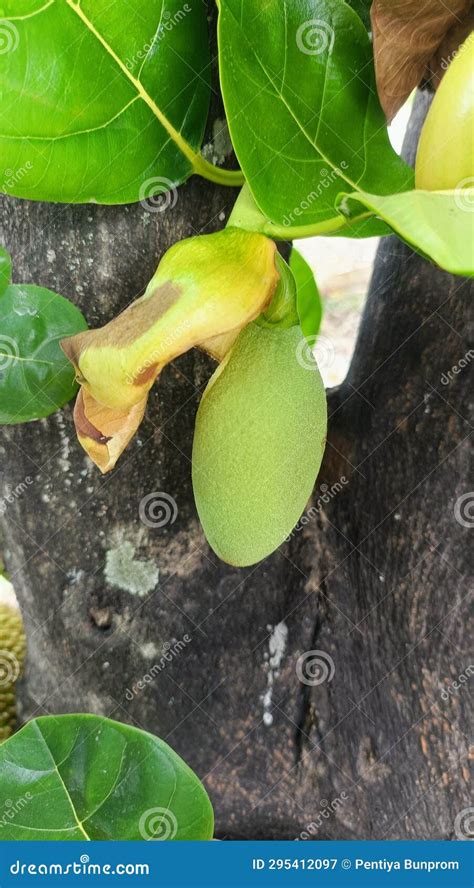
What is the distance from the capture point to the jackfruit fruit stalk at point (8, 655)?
2.53ft

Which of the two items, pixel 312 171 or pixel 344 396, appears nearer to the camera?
pixel 312 171

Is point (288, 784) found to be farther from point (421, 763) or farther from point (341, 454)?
point (341, 454)

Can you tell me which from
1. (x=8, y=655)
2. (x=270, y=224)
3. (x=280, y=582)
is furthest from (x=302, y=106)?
(x=8, y=655)

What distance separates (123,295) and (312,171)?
0.16 metres

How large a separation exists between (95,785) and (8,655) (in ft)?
0.99

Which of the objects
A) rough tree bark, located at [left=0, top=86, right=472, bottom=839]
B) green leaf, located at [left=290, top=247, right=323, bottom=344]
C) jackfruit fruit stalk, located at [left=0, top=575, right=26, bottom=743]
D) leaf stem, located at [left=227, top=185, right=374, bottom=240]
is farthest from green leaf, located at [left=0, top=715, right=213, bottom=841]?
green leaf, located at [left=290, top=247, right=323, bottom=344]

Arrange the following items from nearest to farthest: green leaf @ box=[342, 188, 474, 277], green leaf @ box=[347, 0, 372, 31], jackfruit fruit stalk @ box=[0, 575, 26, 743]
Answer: green leaf @ box=[342, 188, 474, 277]
green leaf @ box=[347, 0, 372, 31]
jackfruit fruit stalk @ box=[0, 575, 26, 743]

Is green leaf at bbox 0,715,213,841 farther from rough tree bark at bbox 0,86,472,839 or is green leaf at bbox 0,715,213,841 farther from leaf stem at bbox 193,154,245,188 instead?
leaf stem at bbox 193,154,245,188

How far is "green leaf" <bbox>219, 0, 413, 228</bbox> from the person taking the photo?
466 millimetres

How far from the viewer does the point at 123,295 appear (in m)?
0.58

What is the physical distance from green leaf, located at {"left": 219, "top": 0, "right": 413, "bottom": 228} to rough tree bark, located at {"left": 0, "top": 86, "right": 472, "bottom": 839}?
10 centimetres

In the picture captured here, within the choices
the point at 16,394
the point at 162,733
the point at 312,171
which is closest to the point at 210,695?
the point at 162,733

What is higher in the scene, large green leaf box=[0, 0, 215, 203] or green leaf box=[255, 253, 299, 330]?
large green leaf box=[0, 0, 215, 203]

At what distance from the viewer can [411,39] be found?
1.61 feet
